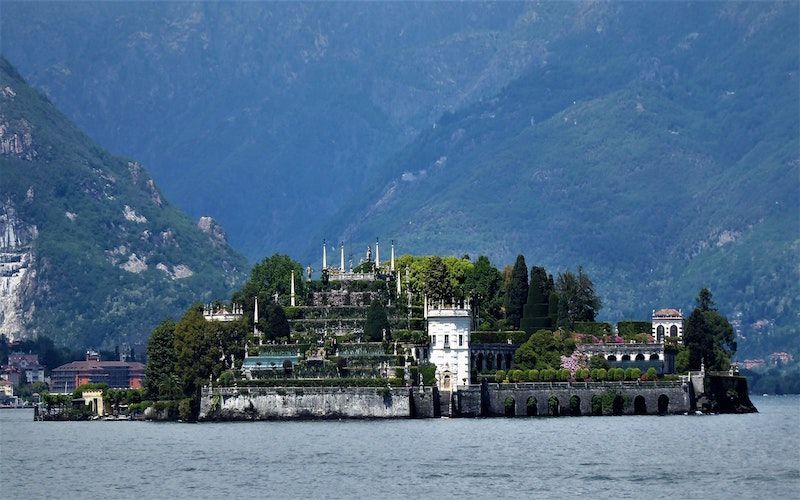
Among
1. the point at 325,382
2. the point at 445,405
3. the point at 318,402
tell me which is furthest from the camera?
the point at 445,405

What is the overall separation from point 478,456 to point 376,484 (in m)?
17.4

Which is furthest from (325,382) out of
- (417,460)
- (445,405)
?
(417,460)

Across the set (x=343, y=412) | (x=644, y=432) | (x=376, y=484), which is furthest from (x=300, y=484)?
(x=343, y=412)

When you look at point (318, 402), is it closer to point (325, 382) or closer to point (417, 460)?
point (325, 382)

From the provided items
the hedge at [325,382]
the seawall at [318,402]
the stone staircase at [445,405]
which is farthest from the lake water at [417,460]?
the stone staircase at [445,405]

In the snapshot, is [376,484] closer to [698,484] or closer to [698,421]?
[698,484]

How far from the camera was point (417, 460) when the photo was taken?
493 ft

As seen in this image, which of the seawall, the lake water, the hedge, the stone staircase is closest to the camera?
the lake water

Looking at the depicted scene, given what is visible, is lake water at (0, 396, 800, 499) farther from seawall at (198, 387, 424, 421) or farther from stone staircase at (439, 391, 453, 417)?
stone staircase at (439, 391, 453, 417)

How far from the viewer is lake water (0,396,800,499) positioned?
133 m

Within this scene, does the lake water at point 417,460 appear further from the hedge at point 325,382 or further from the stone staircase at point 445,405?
the stone staircase at point 445,405

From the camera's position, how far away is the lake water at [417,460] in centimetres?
13325

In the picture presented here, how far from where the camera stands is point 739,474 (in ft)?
456

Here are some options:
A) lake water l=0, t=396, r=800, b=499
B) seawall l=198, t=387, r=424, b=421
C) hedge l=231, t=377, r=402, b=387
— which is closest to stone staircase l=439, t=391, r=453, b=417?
seawall l=198, t=387, r=424, b=421
